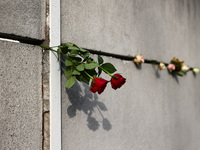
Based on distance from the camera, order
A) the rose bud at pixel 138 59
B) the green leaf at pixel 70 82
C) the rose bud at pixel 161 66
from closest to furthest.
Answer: the green leaf at pixel 70 82 → the rose bud at pixel 138 59 → the rose bud at pixel 161 66

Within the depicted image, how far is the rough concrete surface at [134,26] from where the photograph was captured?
145 centimetres

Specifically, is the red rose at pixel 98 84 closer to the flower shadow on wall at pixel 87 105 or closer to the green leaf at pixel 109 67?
the green leaf at pixel 109 67

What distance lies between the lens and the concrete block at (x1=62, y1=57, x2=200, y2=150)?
1.41 m

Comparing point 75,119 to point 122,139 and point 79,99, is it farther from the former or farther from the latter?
point 122,139

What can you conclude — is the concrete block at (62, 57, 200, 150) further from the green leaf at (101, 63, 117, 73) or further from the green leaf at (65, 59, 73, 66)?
the green leaf at (101, 63, 117, 73)

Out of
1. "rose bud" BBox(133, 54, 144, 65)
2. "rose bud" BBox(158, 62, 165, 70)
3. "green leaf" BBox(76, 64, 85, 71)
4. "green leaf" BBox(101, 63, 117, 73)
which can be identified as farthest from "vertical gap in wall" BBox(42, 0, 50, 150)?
"rose bud" BBox(158, 62, 165, 70)

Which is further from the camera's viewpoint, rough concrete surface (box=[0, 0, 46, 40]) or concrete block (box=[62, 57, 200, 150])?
concrete block (box=[62, 57, 200, 150])

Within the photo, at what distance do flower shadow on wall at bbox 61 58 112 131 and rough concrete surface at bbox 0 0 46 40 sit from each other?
0.25 meters

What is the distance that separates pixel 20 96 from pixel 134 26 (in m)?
1.13

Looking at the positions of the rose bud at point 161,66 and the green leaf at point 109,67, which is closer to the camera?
the green leaf at point 109,67

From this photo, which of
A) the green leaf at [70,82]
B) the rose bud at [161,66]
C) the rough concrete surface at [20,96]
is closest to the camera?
the rough concrete surface at [20,96]

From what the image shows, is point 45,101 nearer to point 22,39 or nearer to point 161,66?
point 22,39

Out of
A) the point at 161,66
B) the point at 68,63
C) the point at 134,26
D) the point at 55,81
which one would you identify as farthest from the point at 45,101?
the point at 161,66

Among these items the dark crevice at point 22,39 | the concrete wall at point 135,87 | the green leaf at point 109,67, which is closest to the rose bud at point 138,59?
the concrete wall at point 135,87
